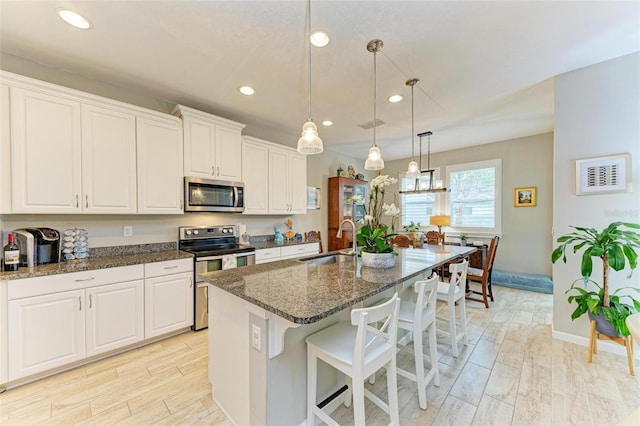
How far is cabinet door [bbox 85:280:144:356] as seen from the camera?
2.16 meters

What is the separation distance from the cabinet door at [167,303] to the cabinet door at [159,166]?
0.78 m

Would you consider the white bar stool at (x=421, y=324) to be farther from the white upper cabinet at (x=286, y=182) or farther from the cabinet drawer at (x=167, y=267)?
the white upper cabinet at (x=286, y=182)

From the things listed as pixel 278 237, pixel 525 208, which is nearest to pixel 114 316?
pixel 278 237

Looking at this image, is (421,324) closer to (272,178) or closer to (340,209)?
(272,178)

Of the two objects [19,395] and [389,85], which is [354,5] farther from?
[19,395]

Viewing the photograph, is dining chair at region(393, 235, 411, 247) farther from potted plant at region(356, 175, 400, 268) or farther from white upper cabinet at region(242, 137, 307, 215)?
potted plant at region(356, 175, 400, 268)

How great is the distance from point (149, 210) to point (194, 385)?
71.0 inches

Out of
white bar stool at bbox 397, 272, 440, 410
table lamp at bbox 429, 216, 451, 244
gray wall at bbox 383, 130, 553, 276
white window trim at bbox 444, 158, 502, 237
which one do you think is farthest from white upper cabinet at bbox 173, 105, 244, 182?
white window trim at bbox 444, 158, 502, 237

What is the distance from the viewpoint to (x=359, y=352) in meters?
1.20

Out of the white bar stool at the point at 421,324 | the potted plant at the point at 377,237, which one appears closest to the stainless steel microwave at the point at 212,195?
the potted plant at the point at 377,237

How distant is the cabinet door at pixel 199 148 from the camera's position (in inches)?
116

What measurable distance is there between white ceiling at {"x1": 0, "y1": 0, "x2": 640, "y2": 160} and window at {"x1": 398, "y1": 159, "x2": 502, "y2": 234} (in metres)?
1.85

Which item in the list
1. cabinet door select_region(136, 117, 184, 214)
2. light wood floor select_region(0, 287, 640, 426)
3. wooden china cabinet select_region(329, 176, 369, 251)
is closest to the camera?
light wood floor select_region(0, 287, 640, 426)

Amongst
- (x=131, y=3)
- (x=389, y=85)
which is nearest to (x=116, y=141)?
(x=131, y=3)
